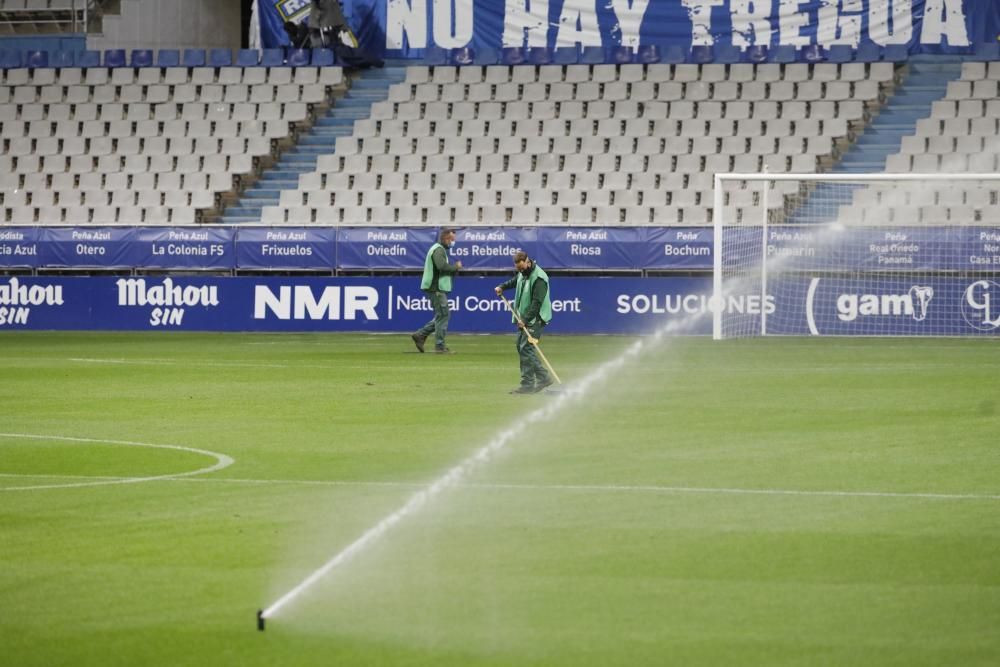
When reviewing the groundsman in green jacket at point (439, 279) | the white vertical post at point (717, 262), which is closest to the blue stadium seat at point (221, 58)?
the white vertical post at point (717, 262)

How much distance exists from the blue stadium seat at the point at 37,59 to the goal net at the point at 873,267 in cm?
1983

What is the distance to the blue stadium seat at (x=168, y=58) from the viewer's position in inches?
1745

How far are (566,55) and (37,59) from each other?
14261 millimetres

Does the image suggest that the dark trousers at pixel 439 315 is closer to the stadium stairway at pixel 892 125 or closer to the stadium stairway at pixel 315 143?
the stadium stairway at pixel 892 125

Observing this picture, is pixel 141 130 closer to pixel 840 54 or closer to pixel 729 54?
pixel 729 54

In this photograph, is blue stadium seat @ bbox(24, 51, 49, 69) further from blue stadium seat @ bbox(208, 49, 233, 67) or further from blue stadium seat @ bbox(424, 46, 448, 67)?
blue stadium seat @ bbox(424, 46, 448, 67)

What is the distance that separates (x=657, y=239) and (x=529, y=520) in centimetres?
2531

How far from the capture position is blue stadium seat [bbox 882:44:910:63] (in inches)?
1565

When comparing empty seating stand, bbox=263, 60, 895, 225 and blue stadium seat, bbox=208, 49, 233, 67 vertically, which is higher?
blue stadium seat, bbox=208, 49, 233, 67

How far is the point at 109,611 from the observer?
7.95m

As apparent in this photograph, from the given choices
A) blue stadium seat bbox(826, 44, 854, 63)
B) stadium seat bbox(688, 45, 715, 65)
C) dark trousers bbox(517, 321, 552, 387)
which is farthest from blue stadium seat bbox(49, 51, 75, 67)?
dark trousers bbox(517, 321, 552, 387)

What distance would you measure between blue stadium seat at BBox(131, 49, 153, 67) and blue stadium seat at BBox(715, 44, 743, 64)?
14.8m

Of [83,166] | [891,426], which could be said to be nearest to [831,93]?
[83,166]

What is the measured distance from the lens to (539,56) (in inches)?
1652
